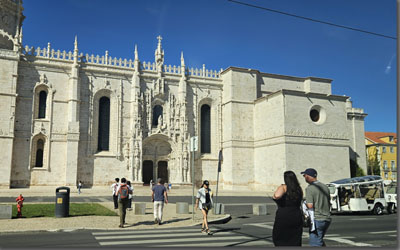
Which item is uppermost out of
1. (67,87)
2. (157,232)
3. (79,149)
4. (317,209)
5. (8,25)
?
(8,25)

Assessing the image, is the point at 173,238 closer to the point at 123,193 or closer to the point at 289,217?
the point at 123,193

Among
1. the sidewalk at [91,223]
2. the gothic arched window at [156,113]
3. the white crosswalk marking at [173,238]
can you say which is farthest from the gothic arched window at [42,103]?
the white crosswalk marking at [173,238]

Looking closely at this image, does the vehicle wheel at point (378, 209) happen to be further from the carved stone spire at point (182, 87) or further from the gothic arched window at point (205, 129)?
the carved stone spire at point (182, 87)

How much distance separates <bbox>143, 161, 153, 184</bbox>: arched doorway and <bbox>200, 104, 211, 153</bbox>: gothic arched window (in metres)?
6.04

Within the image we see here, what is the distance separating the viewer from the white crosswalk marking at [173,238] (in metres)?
8.95

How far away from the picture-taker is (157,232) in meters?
11.1

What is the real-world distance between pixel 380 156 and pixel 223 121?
79.4ft

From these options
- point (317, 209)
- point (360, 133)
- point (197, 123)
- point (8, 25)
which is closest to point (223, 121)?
point (197, 123)

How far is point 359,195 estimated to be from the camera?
59.4 feet

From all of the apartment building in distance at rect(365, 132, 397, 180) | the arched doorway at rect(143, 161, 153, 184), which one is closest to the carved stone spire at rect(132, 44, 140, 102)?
the arched doorway at rect(143, 161, 153, 184)

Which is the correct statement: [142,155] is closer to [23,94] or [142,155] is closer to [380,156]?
[23,94]

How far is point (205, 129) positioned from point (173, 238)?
1182 inches

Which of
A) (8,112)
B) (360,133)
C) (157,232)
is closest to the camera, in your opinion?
(157,232)

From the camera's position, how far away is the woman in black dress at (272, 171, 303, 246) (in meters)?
5.35
